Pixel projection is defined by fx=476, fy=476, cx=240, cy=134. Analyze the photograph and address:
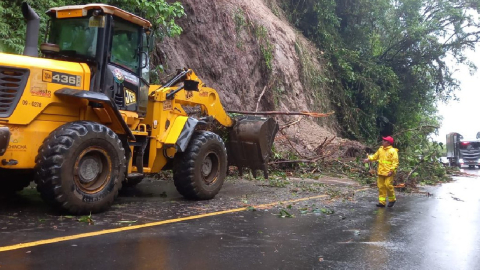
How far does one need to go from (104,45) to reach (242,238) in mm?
3844

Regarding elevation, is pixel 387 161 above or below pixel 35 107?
below

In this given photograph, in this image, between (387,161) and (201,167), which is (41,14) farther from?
(387,161)

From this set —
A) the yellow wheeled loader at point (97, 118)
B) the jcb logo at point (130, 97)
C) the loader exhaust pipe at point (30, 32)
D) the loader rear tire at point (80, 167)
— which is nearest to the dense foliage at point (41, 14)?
the loader exhaust pipe at point (30, 32)

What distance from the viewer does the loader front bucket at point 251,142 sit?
10406 mm

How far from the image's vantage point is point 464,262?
5.48 metres

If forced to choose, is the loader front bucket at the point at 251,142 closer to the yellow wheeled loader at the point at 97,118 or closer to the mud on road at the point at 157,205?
the yellow wheeled loader at the point at 97,118

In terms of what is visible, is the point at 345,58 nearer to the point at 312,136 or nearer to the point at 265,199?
the point at 312,136

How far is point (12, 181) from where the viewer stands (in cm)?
828

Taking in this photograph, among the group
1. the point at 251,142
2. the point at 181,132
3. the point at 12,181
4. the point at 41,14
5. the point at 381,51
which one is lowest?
the point at 12,181

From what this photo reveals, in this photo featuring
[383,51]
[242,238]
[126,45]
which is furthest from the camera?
[383,51]

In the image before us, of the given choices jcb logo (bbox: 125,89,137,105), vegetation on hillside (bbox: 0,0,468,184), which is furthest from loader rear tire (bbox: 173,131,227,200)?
vegetation on hillside (bbox: 0,0,468,184)

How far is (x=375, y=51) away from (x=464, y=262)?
27425mm

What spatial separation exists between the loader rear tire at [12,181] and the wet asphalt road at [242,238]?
31 cm

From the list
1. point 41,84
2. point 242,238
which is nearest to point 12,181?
point 41,84
